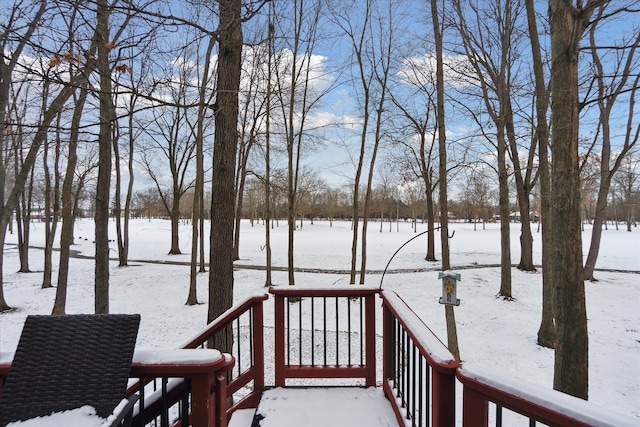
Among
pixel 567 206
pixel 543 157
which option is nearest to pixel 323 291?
pixel 567 206

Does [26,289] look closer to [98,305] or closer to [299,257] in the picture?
[98,305]

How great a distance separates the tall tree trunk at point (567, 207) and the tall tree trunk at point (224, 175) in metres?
3.98

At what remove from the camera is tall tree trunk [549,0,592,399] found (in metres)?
3.34

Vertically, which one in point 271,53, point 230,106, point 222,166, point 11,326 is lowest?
point 11,326

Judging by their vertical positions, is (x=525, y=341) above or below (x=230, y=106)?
below

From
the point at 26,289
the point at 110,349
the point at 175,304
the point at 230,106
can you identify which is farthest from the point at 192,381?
the point at 26,289

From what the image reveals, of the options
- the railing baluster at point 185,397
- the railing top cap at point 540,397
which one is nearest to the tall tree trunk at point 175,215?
the railing baluster at point 185,397

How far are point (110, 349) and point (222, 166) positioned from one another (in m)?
3.13

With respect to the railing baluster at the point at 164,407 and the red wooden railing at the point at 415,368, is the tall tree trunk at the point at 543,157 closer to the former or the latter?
the red wooden railing at the point at 415,368

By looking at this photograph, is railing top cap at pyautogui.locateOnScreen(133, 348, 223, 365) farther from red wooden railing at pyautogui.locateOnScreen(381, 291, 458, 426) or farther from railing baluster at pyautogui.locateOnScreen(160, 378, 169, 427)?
red wooden railing at pyautogui.locateOnScreen(381, 291, 458, 426)

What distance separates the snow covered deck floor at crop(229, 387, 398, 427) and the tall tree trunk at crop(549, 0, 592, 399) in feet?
7.54

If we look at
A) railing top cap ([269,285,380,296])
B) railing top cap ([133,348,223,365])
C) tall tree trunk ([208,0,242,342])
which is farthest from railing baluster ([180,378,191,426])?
tall tree trunk ([208,0,242,342])

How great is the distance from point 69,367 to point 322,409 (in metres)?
1.88

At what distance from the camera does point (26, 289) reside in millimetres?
10953
